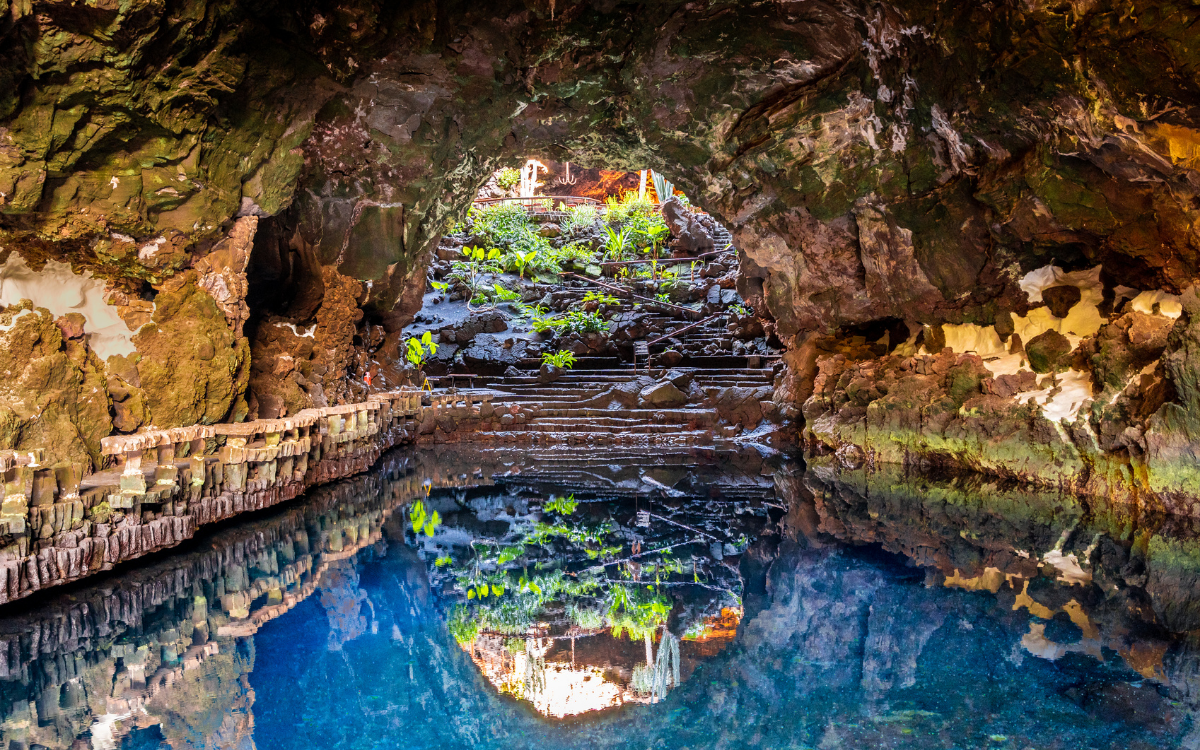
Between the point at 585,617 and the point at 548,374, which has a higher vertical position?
the point at 548,374

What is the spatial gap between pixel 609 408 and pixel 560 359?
8.84 ft

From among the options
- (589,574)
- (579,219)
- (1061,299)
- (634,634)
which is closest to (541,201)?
(579,219)

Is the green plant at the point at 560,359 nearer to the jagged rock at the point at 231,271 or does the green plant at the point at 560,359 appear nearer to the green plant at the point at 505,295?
the green plant at the point at 505,295

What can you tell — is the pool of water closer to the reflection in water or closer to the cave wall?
the reflection in water

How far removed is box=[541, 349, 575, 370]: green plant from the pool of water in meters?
9.56

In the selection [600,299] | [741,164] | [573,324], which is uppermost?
[741,164]

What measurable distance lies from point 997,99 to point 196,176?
834 cm

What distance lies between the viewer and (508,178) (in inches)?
1237

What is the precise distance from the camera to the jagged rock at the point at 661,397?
1620cm

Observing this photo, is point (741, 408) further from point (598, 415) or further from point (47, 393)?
point (47, 393)

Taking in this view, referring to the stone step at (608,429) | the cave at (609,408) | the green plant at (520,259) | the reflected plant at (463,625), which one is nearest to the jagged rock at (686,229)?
the green plant at (520,259)

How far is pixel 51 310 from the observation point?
23.7 feet

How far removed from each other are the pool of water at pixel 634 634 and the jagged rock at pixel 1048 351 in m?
2.37

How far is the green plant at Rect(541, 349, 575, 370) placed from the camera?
60.4ft
